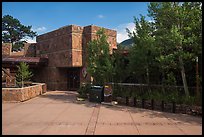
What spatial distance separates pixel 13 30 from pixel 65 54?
→ 3043cm

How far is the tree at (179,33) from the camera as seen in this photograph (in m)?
11.1

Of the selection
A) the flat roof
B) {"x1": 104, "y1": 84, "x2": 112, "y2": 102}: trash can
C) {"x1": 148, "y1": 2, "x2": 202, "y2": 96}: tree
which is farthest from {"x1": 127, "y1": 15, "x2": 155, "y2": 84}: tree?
the flat roof

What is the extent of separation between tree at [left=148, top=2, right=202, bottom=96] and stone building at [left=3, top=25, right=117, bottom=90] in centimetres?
976

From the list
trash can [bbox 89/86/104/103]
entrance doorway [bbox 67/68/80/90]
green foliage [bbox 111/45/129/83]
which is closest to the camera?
trash can [bbox 89/86/104/103]

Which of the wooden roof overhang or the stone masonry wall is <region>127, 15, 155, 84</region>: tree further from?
the wooden roof overhang

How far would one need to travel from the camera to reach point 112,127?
8.51 metres

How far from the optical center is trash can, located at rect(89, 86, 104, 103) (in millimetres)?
15117

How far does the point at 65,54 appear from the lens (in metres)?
23.1

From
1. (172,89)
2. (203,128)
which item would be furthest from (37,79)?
(203,128)

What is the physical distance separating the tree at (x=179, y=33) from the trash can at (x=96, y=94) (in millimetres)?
4860

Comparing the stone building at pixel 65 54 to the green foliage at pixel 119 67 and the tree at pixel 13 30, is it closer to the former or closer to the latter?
the green foliage at pixel 119 67

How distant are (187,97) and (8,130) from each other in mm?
8258

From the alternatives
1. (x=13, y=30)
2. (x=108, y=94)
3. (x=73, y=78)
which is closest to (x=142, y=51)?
(x=108, y=94)

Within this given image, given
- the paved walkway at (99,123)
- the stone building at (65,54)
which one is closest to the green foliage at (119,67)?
the paved walkway at (99,123)
